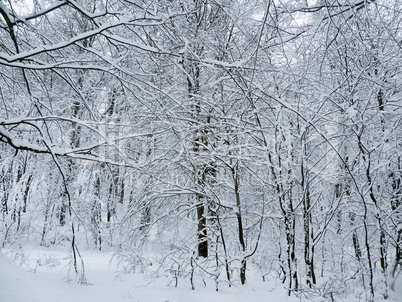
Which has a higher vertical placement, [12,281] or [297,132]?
[297,132]

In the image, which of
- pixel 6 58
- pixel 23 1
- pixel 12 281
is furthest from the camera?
pixel 23 1

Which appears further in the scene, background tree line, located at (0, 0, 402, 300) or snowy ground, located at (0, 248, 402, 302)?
background tree line, located at (0, 0, 402, 300)

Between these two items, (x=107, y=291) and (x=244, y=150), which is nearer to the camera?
(x=107, y=291)

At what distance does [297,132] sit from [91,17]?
145 inches

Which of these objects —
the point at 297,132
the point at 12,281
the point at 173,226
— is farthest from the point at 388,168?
the point at 12,281

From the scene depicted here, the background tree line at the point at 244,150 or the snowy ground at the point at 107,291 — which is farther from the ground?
the background tree line at the point at 244,150

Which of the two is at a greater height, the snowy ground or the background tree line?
the background tree line

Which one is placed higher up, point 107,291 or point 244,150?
point 244,150

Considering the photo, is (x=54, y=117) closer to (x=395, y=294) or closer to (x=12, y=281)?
(x=12, y=281)

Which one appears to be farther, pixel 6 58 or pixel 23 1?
pixel 23 1

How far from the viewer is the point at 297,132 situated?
460cm

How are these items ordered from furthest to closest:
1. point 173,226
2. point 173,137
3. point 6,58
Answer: point 173,137 < point 173,226 < point 6,58

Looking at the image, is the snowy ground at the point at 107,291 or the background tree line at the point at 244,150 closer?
the snowy ground at the point at 107,291

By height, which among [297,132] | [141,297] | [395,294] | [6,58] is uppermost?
[297,132]
